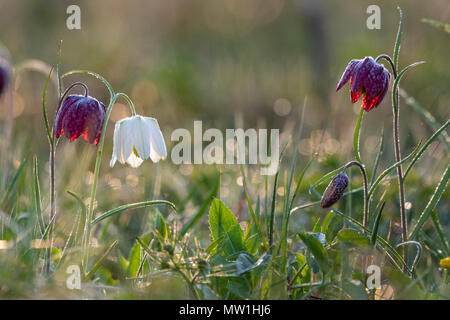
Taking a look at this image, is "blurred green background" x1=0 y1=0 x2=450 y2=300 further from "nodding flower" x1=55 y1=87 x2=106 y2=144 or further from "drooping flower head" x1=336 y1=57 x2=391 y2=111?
"drooping flower head" x1=336 y1=57 x2=391 y2=111

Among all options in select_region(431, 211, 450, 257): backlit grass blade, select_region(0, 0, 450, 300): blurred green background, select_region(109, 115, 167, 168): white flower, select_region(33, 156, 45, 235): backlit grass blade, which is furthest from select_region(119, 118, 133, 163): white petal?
select_region(431, 211, 450, 257): backlit grass blade

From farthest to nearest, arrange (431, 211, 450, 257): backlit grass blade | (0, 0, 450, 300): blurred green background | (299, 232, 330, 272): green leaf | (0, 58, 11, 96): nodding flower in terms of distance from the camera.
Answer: (0, 0, 450, 300): blurred green background → (431, 211, 450, 257): backlit grass blade → (0, 58, 11, 96): nodding flower → (299, 232, 330, 272): green leaf

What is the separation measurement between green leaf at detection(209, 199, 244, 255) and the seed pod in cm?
23

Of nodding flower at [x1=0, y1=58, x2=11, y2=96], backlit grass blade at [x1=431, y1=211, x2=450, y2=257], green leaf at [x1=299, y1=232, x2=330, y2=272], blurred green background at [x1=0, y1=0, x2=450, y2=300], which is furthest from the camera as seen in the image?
blurred green background at [x1=0, y1=0, x2=450, y2=300]

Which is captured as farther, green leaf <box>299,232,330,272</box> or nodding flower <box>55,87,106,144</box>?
nodding flower <box>55,87,106,144</box>

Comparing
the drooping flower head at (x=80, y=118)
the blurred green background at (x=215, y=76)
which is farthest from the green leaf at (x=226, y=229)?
the blurred green background at (x=215, y=76)

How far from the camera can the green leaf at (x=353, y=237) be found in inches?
54.9

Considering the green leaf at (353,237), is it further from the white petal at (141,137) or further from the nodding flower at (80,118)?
the nodding flower at (80,118)

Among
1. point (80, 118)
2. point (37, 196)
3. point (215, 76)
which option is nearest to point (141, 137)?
point (80, 118)

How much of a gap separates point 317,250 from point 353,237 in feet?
0.31

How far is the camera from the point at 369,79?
154 cm

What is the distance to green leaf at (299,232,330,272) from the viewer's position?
138 centimetres
